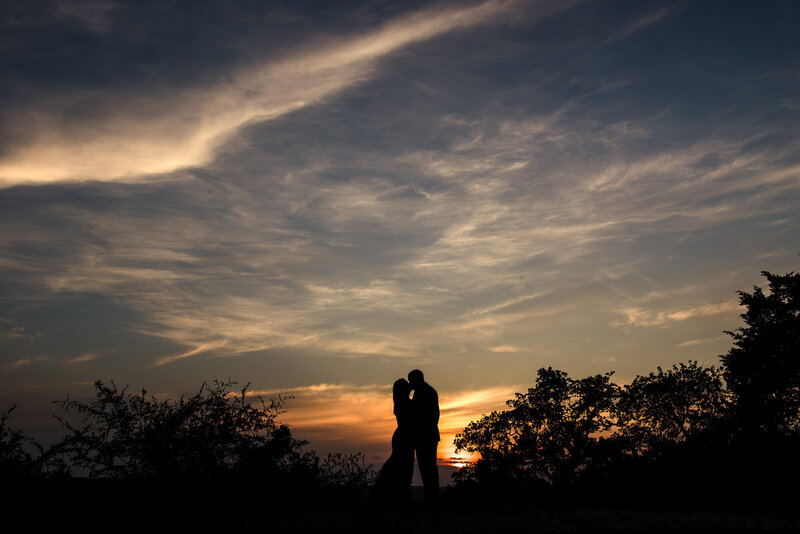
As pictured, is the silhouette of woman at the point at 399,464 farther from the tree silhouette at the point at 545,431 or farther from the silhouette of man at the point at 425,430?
the tree silhouette at the point at 545,431

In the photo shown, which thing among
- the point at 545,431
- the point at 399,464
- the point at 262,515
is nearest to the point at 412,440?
the point at 399,464

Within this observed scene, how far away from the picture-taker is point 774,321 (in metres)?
42.6

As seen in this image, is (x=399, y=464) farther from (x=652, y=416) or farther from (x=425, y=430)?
(x=652, y=416)

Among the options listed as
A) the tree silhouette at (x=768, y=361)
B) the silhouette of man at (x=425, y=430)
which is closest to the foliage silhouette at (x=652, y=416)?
the tree silhouette at (x=768, y=361)

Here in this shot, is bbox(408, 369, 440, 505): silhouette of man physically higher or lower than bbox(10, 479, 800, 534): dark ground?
higher

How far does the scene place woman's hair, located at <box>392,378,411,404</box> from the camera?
1555cm

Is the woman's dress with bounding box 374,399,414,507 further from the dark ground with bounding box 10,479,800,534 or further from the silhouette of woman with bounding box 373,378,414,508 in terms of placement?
the dark ground with bounding box 10,479,800,534

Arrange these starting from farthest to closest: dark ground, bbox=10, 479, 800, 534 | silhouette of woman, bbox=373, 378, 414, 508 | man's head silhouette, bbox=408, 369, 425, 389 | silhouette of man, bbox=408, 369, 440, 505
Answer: man's head silhouette, bbox=408, 369, 425, 389 < silhouette of man, bbox=408, 369, 440, 505 < silhouette of woman, bbox=373, 378, 414, 508 < dark ground, bbox=10, 479, 800, 534

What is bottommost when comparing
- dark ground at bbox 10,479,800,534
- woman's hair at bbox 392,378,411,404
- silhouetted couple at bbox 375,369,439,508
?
dark ground at bbox 10,479,800,534

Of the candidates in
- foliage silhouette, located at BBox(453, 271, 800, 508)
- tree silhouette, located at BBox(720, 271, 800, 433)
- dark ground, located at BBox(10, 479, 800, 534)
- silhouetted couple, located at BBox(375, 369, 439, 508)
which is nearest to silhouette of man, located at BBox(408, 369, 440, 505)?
silhouetted couple, located at BBox(375, 369, 439, 508)

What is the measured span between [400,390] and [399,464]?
1.82 metres

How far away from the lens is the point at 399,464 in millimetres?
15320

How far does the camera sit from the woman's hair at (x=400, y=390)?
15.6 m

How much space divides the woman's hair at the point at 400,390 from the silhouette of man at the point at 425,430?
19 cm
